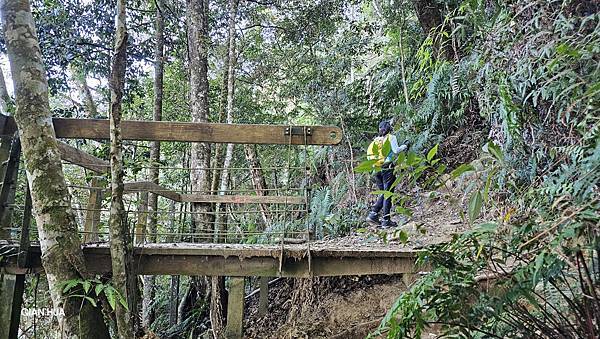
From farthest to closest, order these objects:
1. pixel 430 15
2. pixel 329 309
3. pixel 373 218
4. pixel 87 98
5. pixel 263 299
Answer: pixel 87 98 → pixel 430 15 → pixel 373 218 → pixel 263 299 → pixel 329 309

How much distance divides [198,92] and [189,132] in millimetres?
3053

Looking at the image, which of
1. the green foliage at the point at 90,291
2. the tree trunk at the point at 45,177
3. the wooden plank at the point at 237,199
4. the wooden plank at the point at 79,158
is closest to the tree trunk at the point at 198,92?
the wooden plank at the point at 237,199

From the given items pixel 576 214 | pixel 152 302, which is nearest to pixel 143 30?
pixel 152 302

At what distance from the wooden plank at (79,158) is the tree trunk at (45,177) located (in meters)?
0.43

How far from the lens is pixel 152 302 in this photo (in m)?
6.88

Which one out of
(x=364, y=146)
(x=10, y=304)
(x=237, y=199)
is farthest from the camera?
(x=364, y=146)

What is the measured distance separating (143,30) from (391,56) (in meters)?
5.44

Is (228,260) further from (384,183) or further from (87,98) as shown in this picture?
(87,98)

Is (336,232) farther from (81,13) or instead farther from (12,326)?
(81,13)

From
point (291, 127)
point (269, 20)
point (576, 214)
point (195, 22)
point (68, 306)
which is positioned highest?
point (269, 20)

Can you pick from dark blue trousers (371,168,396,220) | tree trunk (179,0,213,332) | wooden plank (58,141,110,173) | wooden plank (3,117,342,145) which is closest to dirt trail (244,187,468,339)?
dark blue trousers (371,168,396,220)

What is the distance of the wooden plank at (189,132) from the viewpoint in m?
3.10

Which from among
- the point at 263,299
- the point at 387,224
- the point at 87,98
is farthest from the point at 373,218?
the point at 87,98

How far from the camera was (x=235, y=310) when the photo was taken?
3.64m
